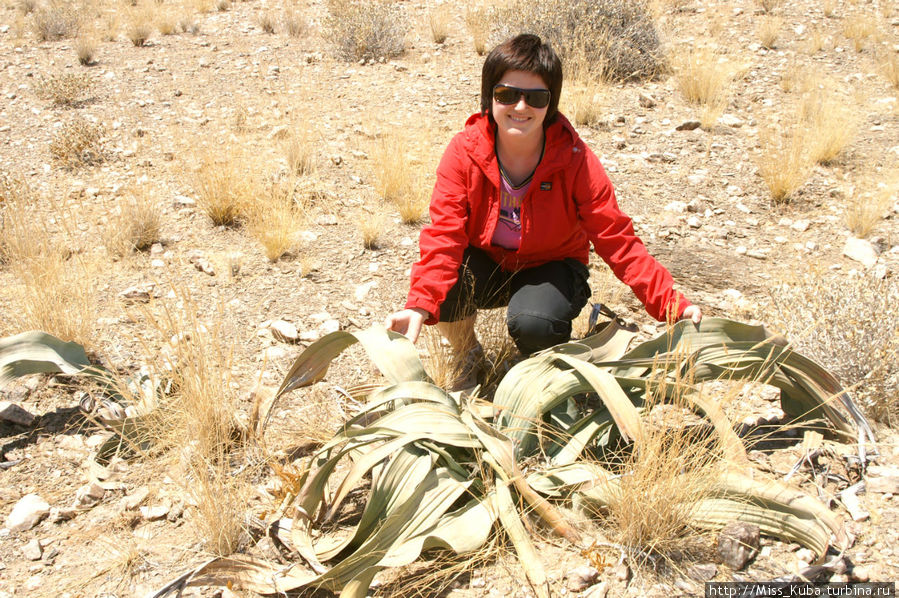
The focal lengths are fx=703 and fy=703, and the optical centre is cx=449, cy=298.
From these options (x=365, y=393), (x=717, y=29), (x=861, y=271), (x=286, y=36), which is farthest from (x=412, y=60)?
(x=365, y=393)

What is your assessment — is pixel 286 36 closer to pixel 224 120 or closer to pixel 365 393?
pixel 224 120

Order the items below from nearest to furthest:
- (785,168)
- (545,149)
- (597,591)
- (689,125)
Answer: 1. (597,591)
2. (545,149)
3. (785,168)
4. (689,125)

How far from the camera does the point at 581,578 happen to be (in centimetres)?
188

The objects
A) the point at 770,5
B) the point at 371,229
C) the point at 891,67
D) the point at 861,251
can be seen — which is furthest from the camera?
the point at 770,5

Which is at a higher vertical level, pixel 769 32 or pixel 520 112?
pixel 520 112

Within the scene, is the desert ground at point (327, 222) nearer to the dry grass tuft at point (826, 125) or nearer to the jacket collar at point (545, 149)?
the dry grass tuft at point (826, 125)

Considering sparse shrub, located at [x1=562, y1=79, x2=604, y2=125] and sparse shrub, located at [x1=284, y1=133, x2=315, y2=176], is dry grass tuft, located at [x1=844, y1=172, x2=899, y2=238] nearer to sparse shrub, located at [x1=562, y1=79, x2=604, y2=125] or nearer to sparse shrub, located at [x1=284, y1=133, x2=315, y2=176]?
sparse shrub, located at [x1=562, y1=79, x2=604, y2=125]

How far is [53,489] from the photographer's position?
236cm

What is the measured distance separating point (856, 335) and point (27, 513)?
9.34 feet

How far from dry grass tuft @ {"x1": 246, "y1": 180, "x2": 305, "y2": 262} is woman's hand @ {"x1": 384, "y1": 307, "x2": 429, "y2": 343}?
5.16ft

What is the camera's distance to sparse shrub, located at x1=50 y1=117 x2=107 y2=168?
4.77 m

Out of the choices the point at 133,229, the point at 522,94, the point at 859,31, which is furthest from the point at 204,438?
the point at 859,31

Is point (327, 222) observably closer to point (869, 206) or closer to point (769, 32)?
point (869, 206)

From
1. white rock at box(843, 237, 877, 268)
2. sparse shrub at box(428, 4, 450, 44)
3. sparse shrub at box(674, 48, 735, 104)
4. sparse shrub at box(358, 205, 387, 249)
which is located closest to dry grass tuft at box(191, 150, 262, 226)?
sparse shrub at box(358, 205, 387, 249)
